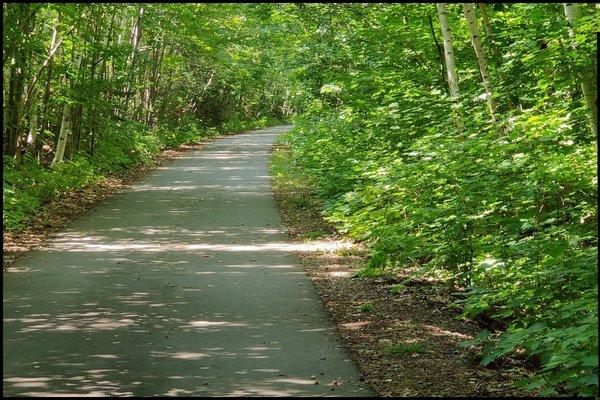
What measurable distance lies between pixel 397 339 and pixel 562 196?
2430mm

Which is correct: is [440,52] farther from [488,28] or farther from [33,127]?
[33,127]

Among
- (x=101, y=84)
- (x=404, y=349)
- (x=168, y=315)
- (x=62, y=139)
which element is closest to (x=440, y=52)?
(x=404, y=349)

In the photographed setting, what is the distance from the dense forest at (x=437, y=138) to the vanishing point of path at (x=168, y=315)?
1295mm

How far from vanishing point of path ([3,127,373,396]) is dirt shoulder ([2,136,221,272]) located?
30 centimetres

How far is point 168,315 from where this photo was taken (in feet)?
24.3

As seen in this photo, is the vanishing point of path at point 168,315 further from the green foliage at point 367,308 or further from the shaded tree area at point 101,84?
the shaded tree area at point 101,84

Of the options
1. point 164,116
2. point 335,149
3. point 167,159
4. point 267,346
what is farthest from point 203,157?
point 267,346

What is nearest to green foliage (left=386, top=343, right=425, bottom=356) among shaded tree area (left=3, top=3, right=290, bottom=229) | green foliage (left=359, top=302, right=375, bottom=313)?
green foliage (left=359, top=302, right=375, bottom=313)

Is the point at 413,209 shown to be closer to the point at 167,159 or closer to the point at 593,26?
the point at 593,26

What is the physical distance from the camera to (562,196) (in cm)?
700

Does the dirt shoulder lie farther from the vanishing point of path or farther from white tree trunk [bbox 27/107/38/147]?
white tree trunk [bbox 27/107/38/147]

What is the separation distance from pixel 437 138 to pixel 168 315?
186 inches

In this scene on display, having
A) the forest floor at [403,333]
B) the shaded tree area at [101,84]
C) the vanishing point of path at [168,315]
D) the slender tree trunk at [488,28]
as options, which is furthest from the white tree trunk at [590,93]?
the shaded tree area at [101,84]

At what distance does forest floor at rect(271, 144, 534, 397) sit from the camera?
552 cm
